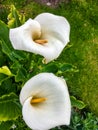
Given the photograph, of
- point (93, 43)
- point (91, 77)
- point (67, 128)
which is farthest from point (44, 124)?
point (93, 43)

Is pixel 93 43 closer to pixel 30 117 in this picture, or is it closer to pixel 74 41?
pixel 74 41

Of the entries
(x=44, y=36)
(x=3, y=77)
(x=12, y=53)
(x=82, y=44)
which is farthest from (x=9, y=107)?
(x=82, y=44)

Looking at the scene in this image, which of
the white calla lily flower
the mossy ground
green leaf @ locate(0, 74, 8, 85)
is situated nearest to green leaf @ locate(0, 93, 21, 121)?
green leaf @ locate(0, 74, 8, 85)

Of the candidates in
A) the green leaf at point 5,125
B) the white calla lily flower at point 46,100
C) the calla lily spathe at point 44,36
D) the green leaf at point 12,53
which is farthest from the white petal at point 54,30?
the green leaf at point 5,125

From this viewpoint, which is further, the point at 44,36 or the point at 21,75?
the point at 21,75

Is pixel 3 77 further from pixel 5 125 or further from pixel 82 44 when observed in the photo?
pixel 82 44
